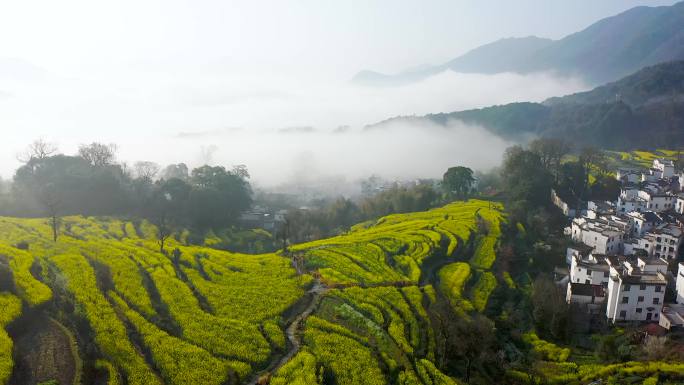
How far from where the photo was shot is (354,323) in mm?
31234

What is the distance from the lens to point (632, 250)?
166ft

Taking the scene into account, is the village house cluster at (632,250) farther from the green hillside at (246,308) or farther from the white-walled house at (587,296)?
the green hillside at (246,308)

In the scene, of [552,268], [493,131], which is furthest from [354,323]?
[493,131]

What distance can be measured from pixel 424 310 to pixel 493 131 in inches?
4785

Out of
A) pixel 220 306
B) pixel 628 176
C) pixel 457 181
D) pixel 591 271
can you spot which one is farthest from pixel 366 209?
pixel 220 306

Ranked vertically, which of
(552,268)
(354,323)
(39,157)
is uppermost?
(39,157)

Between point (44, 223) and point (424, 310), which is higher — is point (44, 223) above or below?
above

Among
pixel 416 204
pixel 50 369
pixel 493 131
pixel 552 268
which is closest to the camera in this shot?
pixel 50 369

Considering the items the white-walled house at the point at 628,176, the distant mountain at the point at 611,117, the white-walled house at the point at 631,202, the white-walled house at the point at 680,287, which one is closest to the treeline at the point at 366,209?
the white-walled house at the point at 631,202

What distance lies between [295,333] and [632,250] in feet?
126

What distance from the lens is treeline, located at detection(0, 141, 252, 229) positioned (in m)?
57.6

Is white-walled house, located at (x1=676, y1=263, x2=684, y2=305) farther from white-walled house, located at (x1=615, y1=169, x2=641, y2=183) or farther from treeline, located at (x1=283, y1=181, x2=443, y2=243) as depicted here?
treeline, located at (x1=283, y1=181, x2=443, y2=243)

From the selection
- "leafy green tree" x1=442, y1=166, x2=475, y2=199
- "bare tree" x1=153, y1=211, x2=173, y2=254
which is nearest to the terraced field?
"bare tree" x1=153, y1=211, x2=173, y2=254

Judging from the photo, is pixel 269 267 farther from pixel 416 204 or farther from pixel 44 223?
pixel 416 204
